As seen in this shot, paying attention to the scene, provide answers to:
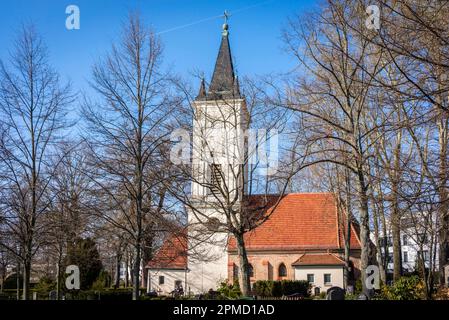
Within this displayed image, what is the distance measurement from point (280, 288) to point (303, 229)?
5.87 metres

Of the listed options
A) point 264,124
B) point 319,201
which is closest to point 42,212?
point 264,124

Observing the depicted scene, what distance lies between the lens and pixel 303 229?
3853 centimetres

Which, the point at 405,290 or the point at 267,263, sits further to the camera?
the point at 267,263

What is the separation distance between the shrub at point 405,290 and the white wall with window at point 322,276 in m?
13.2

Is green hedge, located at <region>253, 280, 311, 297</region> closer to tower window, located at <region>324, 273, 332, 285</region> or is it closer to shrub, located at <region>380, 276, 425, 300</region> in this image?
tower window, located at <region>324, 273, 332, 285</region>

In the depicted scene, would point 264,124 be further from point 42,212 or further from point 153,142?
point 42,212

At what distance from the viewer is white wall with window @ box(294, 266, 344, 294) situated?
35312 millimetres

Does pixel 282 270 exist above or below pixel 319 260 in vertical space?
below

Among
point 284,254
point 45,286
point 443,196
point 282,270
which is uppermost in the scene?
point 443,196

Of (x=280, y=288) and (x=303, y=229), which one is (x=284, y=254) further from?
(x=280, y=288)

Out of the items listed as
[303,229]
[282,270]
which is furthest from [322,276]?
[303,229]

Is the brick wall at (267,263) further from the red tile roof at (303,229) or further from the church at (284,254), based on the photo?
the red tile roof at (303,229)
